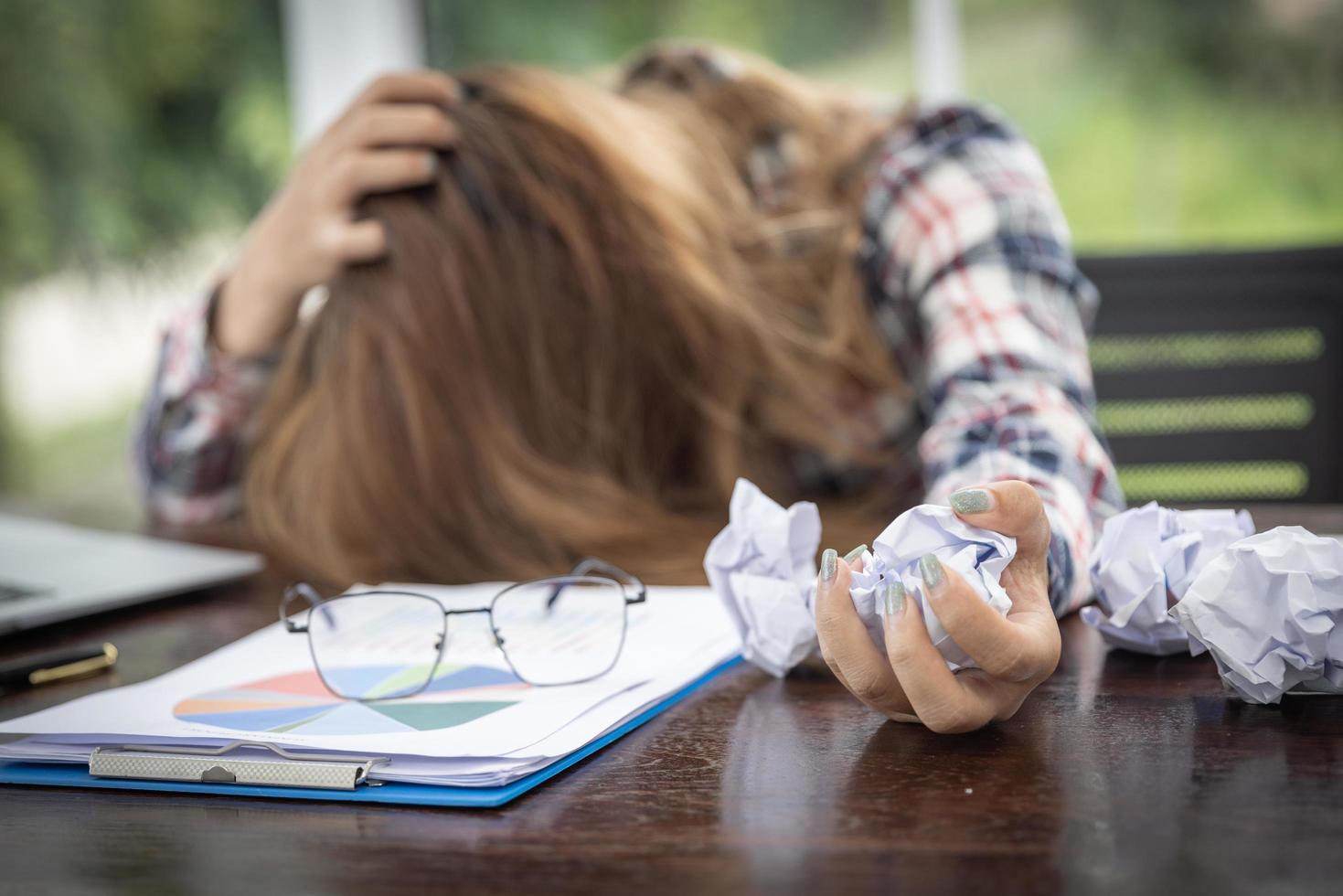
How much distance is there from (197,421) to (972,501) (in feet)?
3.25

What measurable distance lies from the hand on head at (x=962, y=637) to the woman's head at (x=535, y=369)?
13.7 inches

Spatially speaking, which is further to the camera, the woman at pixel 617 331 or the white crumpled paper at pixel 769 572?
the woman at pixel 617 331

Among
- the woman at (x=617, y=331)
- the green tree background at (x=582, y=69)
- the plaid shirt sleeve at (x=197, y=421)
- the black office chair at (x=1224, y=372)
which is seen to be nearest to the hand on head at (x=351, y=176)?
the woman at (x=617, y=331)

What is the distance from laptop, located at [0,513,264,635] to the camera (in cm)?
81

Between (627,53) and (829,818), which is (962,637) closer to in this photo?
(829,818)

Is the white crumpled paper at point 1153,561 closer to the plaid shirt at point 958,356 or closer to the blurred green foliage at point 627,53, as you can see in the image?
the plaid shirt at point 958,356

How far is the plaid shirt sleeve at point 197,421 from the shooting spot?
3.97 ft

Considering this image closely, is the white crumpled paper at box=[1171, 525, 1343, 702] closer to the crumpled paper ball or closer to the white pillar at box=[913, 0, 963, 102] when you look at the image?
the crumpled paper ball

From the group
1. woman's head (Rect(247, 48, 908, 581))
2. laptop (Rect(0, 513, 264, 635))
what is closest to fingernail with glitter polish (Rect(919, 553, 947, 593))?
woman's head (Rect(247, 48, 908, 581))

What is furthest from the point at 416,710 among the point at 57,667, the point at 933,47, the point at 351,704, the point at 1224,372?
the point at 933,47

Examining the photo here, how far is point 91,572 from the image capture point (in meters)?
0.90

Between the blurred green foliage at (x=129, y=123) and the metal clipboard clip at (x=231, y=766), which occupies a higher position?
the blurred green foliage at (x=129, y=123)

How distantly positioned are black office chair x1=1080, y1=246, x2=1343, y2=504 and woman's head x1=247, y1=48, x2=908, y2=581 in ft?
1.37

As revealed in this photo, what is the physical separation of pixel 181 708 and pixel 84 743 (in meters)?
0.04
